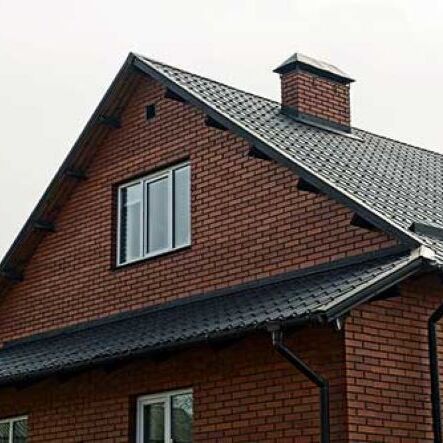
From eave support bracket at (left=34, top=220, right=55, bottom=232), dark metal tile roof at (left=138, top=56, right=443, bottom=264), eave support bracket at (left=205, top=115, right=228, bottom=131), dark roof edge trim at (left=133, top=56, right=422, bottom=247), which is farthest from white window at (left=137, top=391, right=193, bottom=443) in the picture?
eave support bracket at (left=34, top=220, right=55, bottom=232)

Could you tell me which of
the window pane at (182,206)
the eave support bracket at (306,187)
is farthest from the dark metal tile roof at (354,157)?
the window pane at (182,206)

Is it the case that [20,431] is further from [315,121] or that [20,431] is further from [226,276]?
[315,121]

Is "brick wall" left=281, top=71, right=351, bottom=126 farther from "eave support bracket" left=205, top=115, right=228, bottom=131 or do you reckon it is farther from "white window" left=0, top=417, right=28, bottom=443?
"white window" left=0, top=417, right=28, bottom=443

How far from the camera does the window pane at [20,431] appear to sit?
46.5 ft

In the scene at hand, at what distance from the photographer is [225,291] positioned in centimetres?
1262

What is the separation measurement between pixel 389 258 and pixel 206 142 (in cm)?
369

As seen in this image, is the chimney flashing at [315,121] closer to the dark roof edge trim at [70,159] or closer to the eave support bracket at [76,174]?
the dark roof edge trim at [70,159]

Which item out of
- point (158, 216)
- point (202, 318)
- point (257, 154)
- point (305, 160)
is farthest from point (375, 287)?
point (158, 216)

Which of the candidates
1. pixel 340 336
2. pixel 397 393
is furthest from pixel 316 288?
pixel 397 393

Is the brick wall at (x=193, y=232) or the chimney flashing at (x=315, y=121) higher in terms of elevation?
the chimney flashing at (x=315, y=121)

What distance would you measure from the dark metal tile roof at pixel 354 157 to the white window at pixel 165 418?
2.91m

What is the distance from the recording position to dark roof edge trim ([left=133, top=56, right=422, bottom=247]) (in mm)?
10758

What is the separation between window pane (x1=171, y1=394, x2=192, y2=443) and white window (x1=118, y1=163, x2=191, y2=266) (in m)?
2.17

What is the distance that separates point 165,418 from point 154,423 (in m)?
0.25
